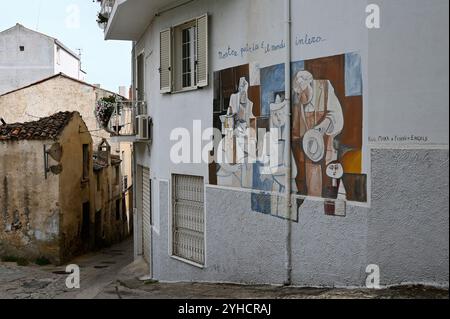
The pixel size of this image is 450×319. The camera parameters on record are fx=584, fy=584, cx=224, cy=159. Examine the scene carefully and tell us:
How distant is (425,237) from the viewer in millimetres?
6941

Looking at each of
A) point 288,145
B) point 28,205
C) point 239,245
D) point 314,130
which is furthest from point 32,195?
point 314,130

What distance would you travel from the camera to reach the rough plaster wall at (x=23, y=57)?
39438mm

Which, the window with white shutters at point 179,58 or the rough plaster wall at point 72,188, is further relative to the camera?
the rough plaster wall at point 72,188

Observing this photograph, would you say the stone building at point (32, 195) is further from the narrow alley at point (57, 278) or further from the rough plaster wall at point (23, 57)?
the rough plaster wall at point (23, 57)

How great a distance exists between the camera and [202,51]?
11180 mm

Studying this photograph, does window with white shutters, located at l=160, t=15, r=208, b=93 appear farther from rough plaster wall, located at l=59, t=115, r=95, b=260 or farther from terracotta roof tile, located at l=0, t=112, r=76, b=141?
rough plaster wall, located at l=59, t=115, r=95, b=260

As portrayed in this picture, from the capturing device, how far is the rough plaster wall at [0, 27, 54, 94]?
39438 millimetres

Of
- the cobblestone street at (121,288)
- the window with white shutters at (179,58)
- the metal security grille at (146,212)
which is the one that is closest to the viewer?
the cobblestone street at (121,288)

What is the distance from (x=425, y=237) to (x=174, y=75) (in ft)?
23.4

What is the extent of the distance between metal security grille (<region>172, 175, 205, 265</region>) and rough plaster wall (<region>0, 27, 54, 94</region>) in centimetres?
3045

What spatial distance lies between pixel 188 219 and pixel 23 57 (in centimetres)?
3157

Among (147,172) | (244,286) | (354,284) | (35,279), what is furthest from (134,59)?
(354,284)
